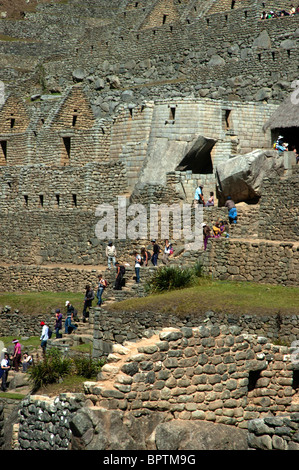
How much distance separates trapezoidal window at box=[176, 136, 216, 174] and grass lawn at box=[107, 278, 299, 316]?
8298mm

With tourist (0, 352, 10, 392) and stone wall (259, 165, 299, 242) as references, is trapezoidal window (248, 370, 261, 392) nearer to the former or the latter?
tourist (0, 352, 10, 392)

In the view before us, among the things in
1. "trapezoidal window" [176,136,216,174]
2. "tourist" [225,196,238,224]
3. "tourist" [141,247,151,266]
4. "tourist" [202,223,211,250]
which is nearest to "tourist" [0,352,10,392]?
"tourist" [141,247,151,266]

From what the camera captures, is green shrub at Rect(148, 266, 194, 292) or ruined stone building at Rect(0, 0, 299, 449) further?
green shrub at Rect(148, 266, 194, 292)

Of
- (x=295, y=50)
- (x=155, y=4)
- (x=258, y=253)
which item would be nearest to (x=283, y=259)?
(x=258, y=253)

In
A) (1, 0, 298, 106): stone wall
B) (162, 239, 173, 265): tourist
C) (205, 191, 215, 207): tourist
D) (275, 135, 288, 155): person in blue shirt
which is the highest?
(1, 0, 298, 106): stone wall

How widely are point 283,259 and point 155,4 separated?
88.0 ft

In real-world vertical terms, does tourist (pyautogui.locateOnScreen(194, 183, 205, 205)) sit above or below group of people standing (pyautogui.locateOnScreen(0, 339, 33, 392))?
above

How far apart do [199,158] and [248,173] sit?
3.32 metres

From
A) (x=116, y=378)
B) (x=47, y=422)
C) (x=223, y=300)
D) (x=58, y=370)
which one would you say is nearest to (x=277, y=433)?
(x=116, y=378)

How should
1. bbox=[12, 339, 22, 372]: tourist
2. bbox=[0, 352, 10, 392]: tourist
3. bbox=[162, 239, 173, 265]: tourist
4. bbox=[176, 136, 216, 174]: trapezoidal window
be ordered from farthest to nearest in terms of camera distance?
bbox=[176, 136, 216, 174]: trapezoidal window < bbox=[162, 239, 173, 265]: tourist < bbox=[12, 339, 22, 372]: tourist < bbox=[0, 352, 10, 392]: tourist

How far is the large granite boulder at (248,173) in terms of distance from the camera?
28156 mm

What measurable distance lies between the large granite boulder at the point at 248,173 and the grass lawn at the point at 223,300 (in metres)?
5.64

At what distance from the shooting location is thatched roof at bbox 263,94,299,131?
99.4 feet

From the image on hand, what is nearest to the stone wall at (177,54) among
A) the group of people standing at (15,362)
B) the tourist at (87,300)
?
the tourist at (87,300)
